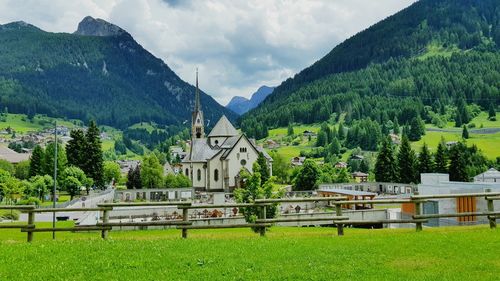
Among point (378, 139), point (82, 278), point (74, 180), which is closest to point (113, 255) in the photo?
point (82, 278)

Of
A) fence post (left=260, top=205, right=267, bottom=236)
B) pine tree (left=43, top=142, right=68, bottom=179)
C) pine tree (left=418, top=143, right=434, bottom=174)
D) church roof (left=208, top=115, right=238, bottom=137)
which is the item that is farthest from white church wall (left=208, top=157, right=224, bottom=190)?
fence post (left=260, top=205, right=267, bottom=236)

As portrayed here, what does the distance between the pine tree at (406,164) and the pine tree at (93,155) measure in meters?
59.3

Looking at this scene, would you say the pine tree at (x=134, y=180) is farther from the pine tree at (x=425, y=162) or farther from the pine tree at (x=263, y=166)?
the pine tree at (x=425, y=162)

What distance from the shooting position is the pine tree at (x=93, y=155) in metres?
89.2

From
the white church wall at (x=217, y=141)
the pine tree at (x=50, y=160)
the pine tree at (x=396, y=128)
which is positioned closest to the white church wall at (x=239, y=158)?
the white church wall at (x=217, y=141)

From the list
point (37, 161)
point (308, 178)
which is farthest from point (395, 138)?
point (37, 161)

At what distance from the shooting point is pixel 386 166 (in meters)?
100

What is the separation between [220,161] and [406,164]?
124 feet

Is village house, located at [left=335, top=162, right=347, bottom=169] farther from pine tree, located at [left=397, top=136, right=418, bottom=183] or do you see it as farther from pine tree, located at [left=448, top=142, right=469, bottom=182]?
pine tree, located at [left=448, top=142, right=469, bottom=182]

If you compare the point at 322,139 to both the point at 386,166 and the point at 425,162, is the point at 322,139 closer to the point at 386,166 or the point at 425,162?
the point at 386,166

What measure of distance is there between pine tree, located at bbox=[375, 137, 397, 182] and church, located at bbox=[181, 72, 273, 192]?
914 inches

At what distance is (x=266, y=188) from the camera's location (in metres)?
57.2

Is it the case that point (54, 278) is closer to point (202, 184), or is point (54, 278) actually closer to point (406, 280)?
point (406, 280)

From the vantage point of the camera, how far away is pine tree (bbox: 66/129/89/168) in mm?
89375
